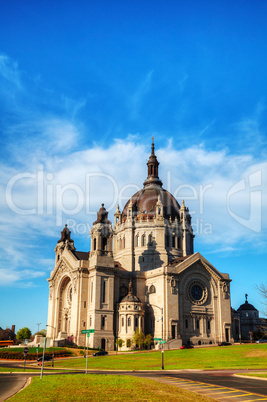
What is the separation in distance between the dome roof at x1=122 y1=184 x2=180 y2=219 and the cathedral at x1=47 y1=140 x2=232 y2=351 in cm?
35

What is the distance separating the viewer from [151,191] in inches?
4289

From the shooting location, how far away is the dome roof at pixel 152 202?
105 m

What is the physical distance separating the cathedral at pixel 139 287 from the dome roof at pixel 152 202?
0.35 meters

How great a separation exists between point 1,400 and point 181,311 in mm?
68425

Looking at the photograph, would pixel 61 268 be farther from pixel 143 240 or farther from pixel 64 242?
pixel 143 240

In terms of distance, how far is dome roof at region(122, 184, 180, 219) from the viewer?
344ft

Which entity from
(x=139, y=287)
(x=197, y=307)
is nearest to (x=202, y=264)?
(x=197, y=307)

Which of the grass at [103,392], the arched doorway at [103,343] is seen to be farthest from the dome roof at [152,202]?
the grass at [103,392]

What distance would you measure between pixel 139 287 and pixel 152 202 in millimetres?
24432

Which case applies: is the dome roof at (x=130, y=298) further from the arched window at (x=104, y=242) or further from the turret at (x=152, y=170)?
the turret at (x=152, y=170)

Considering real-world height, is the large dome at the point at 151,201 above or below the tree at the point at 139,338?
above

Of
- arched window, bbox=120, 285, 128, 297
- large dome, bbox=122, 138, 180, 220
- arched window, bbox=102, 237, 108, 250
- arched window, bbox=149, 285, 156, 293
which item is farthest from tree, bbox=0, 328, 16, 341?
arched window, bbox=149, 285, 156, 293

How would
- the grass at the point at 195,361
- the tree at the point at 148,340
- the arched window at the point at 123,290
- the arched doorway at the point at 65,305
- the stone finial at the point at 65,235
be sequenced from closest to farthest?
the grass at the point at 195,361 → the tree at the point at 148,340 → the arched window at the point at 123,290 → the arched doorway at the point at 65,305 → the stone finial at the point at 65,235

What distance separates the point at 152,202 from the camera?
106188mm
